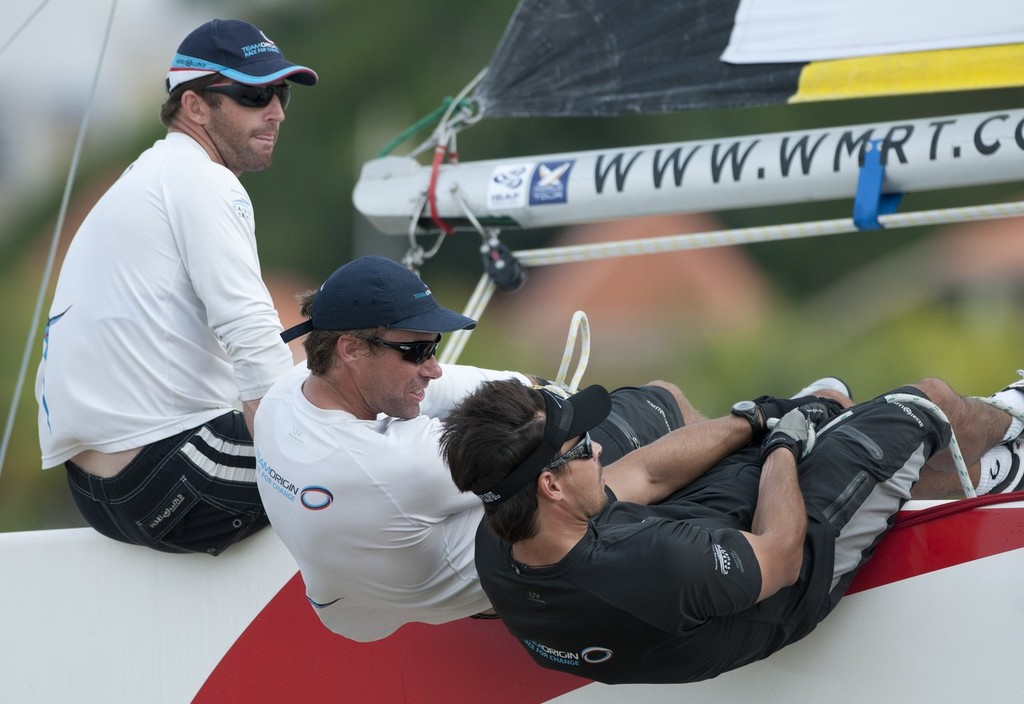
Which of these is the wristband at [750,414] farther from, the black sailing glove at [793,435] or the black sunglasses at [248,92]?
the black sunglasses at [248,92]

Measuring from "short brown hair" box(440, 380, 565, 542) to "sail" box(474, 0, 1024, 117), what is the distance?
4.93 ft

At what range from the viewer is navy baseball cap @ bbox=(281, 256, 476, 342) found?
1720mm

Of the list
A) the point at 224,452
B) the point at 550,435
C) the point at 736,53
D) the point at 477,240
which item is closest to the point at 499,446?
the point at 550,435

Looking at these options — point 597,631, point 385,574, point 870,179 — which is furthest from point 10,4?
point 597,631

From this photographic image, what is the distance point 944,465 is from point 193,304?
124 cm

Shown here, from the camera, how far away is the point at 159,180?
6.77ft

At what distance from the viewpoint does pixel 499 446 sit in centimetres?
151

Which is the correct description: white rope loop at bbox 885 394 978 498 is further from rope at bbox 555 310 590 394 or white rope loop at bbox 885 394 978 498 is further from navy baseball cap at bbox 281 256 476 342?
navy baseball cap at bbox 281 256 476 342

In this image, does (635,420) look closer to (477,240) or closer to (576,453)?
(576,453)

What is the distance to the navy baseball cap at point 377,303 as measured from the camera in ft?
5.64

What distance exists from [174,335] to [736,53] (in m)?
1.51

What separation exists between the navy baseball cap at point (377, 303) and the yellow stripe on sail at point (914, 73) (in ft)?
4.42

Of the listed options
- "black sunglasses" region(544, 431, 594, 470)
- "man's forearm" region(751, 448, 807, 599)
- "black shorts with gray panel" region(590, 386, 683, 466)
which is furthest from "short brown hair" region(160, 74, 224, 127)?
"man's forearm" region(751, 448, 807, 599)

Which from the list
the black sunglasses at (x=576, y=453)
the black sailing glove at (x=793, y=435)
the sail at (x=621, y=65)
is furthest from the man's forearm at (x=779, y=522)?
the sail at (x=621, y=65)
